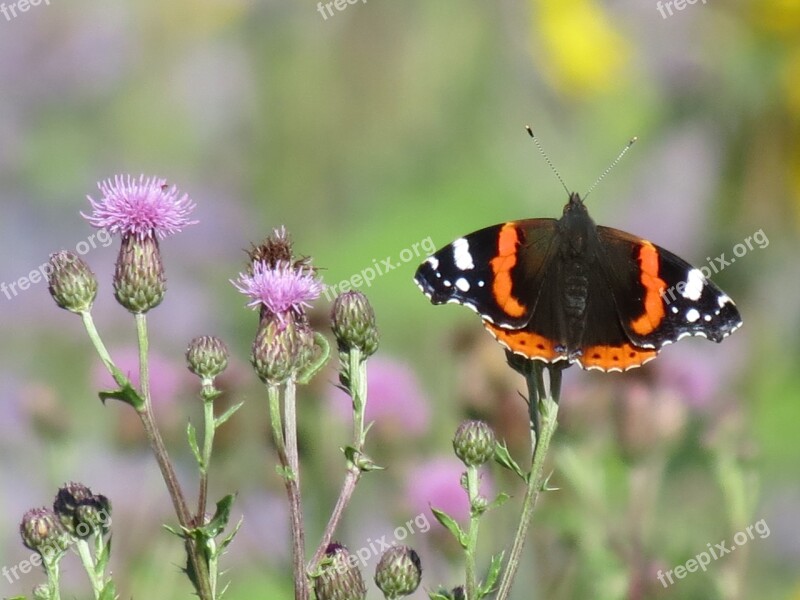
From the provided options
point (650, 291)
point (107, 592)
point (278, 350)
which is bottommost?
point (107, 592)

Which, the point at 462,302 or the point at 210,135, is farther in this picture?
the point at 210,135

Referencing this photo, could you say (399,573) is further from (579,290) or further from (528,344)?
(579,290)

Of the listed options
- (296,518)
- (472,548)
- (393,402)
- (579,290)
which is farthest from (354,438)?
(393,402)

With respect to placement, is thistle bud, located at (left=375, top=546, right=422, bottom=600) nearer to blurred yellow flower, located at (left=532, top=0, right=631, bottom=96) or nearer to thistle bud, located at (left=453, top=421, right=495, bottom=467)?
thistle bud, located at (left=453, top=421, right=495, bottom=467)

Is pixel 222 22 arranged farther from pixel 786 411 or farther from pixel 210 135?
pixel 786 411

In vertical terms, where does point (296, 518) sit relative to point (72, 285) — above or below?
below

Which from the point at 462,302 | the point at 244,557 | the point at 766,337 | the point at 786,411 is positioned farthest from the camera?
the point at 786,411

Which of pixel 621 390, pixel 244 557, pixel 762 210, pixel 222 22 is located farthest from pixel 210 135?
pixel 621 390
